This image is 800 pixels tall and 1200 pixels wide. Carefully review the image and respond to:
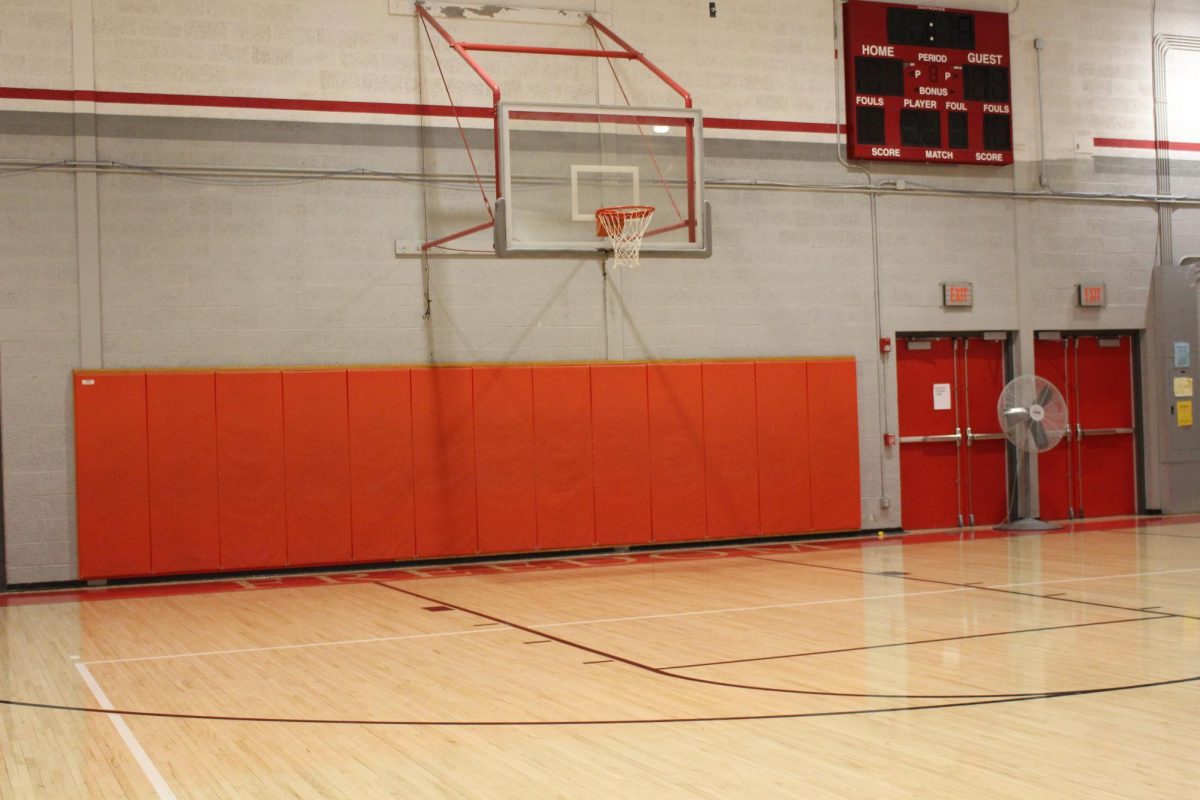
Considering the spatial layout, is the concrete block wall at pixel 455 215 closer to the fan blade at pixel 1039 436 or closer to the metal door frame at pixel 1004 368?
the metal door frame at pixel 1004 368

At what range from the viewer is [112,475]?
12898 mm

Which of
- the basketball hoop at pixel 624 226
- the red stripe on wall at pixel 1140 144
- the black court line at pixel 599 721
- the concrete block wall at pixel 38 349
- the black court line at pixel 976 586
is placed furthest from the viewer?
the red stripe on wall at pixel 1140 144

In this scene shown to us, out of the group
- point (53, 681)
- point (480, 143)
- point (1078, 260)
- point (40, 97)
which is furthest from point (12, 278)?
point (1078, 260)

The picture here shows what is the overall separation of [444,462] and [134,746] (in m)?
8.05

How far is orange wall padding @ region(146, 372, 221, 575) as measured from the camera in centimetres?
1305

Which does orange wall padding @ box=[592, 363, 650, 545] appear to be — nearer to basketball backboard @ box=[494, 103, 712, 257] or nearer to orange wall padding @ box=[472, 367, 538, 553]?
orange wall padding @ box=[472, 367, 538, 553]

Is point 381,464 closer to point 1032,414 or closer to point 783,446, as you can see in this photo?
point 783,446

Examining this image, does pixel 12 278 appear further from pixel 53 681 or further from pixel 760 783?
pixel 760 783

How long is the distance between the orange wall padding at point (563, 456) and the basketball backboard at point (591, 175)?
89.7 inches

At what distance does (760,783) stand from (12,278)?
10243 millimetres

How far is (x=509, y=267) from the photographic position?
14508 millimetres

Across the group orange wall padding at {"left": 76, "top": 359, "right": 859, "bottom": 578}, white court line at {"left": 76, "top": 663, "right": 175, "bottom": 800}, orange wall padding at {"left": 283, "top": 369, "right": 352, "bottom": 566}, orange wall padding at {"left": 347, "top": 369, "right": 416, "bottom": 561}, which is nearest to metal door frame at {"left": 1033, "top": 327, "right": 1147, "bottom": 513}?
orange wall padding at {"left": 76, "top": 359, "right": 859, "bottom": 578}

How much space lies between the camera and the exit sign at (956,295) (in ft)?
53.7

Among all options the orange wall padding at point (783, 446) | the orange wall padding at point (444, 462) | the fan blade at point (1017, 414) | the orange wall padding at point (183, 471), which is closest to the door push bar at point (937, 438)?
the fan blade at point (1017, 414)
